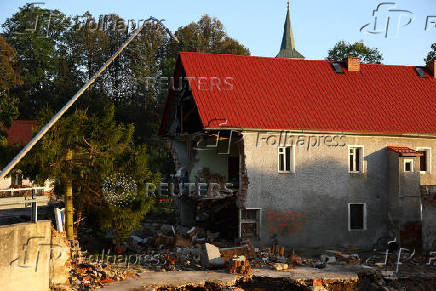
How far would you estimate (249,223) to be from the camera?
22.6 metres

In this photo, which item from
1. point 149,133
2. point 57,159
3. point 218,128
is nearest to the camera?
point 57,159

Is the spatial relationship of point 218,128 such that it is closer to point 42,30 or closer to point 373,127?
point 373,127

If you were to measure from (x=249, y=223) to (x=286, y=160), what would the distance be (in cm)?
330

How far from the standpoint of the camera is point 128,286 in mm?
16734

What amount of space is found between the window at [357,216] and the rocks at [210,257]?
23.7 feet

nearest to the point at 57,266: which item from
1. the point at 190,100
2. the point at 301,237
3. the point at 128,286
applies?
the point at 128,286

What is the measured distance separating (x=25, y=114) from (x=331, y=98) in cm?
3921

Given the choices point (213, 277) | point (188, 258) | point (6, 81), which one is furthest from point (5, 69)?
point (213, 277)

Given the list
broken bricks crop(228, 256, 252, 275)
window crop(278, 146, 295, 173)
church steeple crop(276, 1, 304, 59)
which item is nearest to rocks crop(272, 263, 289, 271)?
broken bricks crop(228, 256, 252, 275)

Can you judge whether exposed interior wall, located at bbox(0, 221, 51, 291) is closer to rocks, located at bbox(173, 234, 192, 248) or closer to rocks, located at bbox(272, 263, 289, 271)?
rocks, located at bbox(173, 234, 192, 248)

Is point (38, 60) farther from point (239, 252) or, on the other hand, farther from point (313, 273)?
point (313, 273)

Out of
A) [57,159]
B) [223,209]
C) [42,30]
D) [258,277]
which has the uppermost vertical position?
[42,30]

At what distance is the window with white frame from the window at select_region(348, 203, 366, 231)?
12.5 feet

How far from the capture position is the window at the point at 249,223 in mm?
22484
